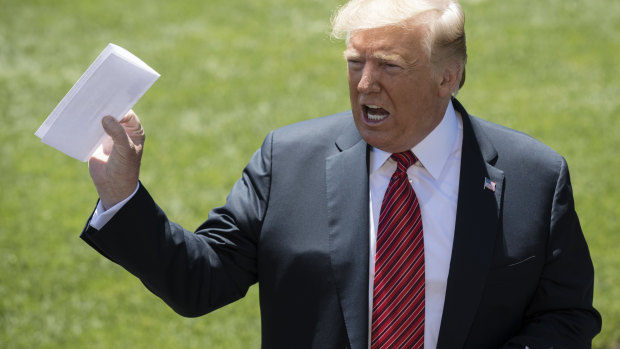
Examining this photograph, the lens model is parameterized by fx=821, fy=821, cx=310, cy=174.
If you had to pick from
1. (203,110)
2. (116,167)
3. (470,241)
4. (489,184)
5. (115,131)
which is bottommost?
(203,110)

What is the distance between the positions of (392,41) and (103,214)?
1.01 metres

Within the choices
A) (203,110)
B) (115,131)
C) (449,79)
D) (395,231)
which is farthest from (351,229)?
(203,110)

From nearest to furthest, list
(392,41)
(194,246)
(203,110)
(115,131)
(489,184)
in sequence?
1. (115,131)
2. (392,41)
3. (194,246)
4. (489,184)
5. (203,110)

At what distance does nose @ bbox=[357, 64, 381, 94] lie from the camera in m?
2.52

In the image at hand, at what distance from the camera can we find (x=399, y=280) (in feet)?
8.61

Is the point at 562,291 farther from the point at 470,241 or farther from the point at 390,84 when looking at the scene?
the point at 390,84

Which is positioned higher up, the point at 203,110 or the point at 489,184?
the point at 489,184

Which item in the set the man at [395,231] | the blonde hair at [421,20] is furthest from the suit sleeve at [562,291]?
the blonde hair at [421,20]

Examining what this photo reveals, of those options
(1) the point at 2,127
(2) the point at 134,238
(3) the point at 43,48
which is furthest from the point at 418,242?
(3) the point at 43,48

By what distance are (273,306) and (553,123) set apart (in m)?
6.18

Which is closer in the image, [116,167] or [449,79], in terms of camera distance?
[116,167]

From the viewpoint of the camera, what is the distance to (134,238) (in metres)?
2.45

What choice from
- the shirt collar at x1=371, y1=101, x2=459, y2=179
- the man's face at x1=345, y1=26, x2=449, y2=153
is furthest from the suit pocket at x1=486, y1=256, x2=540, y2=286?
the man's face at x1=345, y1=26, x2=449, y2=153

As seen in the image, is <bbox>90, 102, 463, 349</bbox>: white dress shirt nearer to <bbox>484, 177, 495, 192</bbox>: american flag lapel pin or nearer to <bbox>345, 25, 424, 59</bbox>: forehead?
<bbox>484, 177, 495, 192</bbox>: american flag lapel pin
